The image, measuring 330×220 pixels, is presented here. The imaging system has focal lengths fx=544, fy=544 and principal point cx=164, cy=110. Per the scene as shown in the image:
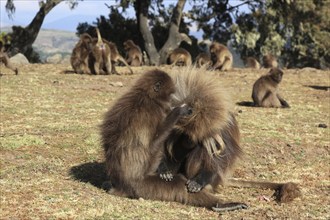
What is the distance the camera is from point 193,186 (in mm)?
5043

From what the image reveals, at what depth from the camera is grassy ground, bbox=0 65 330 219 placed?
187 inches

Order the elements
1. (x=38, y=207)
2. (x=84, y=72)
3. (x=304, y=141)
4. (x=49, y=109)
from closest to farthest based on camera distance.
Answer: (x=38, y=207) → (x=304, y=141) → (x=49, y=109) → (x=84, y=72)

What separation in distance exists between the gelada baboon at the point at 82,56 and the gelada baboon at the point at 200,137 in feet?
38.3

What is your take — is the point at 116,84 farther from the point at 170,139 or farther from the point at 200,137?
the point at 200,137

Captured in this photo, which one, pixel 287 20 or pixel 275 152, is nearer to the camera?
pixel 275 152

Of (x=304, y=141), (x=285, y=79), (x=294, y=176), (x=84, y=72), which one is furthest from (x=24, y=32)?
(x=294, y=176)

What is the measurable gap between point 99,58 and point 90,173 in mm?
10521

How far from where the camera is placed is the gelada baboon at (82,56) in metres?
16.7

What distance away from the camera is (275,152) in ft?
26.1

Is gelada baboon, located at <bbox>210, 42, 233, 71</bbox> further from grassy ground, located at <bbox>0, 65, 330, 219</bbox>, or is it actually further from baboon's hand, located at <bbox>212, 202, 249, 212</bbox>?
baboon's hand, located at <bbox>212, 202, 249, 212</bbox>

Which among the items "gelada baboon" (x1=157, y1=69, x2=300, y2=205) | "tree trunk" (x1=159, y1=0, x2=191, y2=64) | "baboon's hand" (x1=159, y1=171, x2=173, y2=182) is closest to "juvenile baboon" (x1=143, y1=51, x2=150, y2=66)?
"tree trunk" (x1=159, y1=0, x2=191, y2=64)

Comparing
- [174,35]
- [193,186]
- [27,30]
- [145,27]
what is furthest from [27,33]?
[193,186]

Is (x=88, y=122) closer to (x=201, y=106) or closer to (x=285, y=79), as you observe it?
(x=201, y=106)

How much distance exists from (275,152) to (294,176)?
1.08 meters
